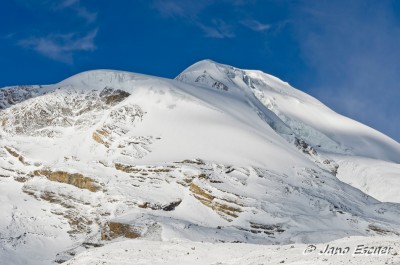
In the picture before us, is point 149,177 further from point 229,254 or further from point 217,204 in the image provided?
point 229,254

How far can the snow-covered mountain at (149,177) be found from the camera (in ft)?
281

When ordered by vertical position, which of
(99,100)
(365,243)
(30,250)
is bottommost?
(30,250)

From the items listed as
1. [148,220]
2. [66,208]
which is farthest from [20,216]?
[148,220]

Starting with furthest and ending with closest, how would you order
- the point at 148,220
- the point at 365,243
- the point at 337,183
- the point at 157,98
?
the point at 157,98, the point at 337,183, the point at 148,220, the point at 365,243

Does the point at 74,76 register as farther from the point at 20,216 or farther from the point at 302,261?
the point at 302,261

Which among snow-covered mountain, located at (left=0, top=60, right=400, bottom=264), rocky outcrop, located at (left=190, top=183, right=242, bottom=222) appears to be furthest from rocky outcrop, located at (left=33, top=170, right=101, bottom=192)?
rocky outcrop, located at (left=190, top=183, right=242, bottom=222)

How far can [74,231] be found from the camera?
9094cm

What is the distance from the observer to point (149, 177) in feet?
345

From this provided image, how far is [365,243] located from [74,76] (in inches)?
5187

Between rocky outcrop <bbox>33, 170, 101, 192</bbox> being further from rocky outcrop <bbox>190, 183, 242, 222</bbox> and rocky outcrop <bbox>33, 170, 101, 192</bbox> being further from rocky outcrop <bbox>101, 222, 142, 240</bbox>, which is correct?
rocky outcrop <bbox>101, 222, 142, 240</bbox>
